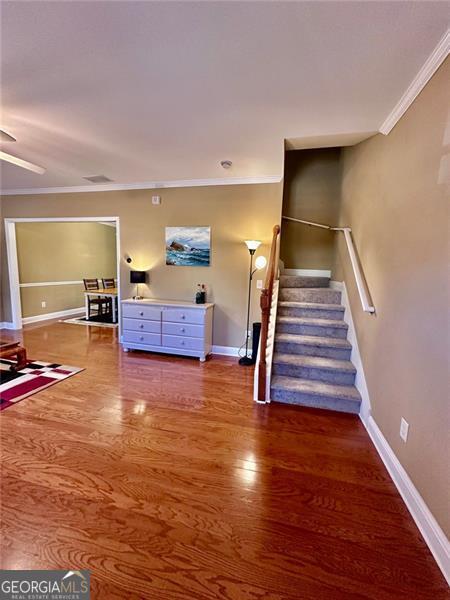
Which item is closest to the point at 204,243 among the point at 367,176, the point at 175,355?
the point at 175,355

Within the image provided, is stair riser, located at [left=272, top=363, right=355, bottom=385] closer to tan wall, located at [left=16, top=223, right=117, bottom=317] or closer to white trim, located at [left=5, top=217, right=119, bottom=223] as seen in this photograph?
white trim, located at [left=5, top=217, right=119, bottom=223]

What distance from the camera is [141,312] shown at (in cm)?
410

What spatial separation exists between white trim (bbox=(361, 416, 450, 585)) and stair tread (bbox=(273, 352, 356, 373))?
75 centimetres

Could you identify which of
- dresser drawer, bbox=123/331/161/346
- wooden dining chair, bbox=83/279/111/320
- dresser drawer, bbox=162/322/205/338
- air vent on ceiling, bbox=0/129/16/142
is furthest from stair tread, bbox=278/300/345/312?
wooden dining chair, bbox=83/279/111/320

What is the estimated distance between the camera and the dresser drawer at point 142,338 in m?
4.07

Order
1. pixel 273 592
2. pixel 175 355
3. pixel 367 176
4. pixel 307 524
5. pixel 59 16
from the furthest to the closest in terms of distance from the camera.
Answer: pixel 175 355 < pixel 367 176 < pixel 307 524 < pixel 59 16 < pixel 273 592

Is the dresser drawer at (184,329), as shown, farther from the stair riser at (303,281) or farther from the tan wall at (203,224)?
the stair riser at (303,281)

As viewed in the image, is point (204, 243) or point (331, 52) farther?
point (204, 243)

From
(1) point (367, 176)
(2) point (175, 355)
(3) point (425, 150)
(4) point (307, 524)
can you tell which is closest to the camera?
(4) point (307, 524)

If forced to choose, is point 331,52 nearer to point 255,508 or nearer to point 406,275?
point 406,275

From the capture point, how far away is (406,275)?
177 centimetres

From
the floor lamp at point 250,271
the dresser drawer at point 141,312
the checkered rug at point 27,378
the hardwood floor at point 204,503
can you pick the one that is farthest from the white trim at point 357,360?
the checkered rug at point 27,378

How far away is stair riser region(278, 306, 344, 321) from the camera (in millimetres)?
3307

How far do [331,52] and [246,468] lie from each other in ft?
8.72
